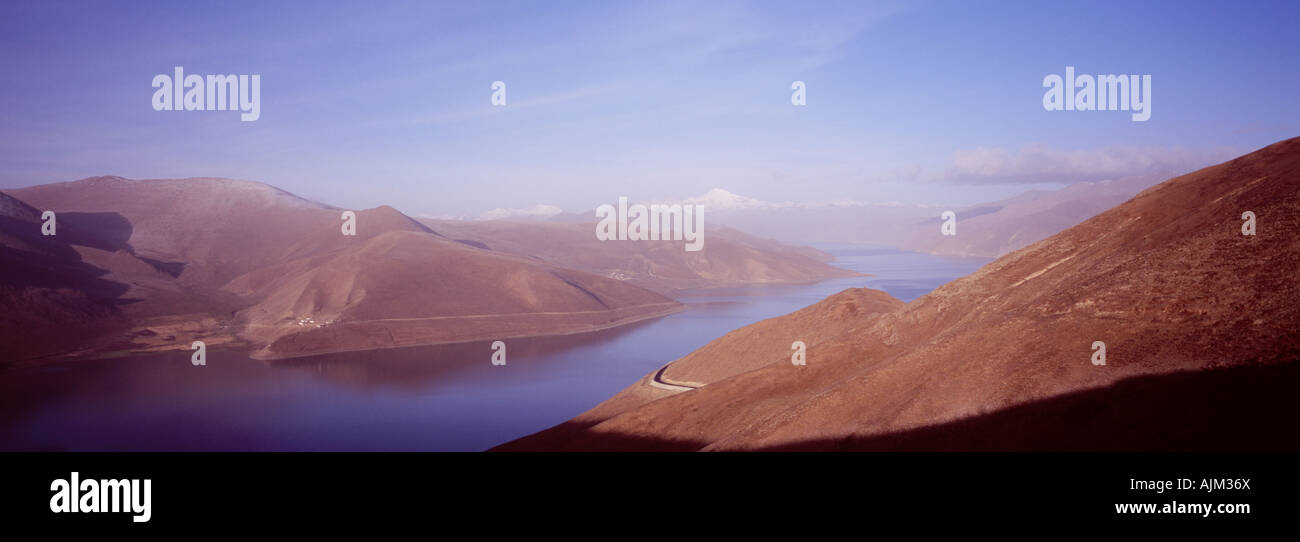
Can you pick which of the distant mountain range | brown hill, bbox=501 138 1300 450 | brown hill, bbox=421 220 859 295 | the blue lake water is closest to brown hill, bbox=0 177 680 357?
the distant mountain range

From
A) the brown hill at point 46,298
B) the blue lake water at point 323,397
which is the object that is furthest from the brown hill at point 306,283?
the blue lake water at point 323,397

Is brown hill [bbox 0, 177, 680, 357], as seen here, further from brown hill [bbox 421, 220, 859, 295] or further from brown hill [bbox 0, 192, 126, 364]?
brown hill [bbox 421, 220, 859, 295]

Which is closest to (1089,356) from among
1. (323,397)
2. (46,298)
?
(323,397)

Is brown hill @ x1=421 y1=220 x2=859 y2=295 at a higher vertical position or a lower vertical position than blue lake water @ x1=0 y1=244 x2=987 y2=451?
higher

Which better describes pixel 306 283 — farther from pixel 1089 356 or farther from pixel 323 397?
pixel 1089 356

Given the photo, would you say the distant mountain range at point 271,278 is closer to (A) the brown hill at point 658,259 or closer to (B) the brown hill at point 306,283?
(B) the brown hill at point 306,283
